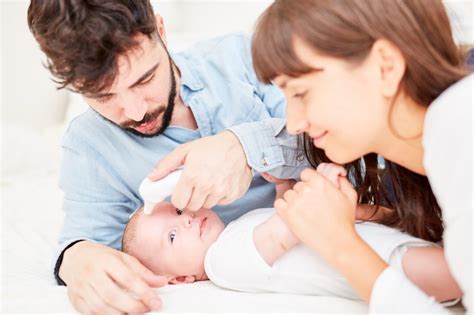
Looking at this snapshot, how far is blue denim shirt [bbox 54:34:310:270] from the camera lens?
1476 mm

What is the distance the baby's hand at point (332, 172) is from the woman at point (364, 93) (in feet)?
0.16

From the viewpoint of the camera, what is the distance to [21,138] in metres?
2.68

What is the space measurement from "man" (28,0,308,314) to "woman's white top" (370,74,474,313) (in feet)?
1.36

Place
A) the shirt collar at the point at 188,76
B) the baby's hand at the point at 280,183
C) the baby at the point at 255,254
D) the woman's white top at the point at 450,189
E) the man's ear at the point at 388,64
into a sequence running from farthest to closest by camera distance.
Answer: the shirt collar at the point at 188,76
the baby's hand at the point at 280,183
the baby at the point at 255,254
the man's ear at the point at 388,64
the woman's white top at the point at 450,189

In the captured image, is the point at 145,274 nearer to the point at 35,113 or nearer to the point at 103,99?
the point at 103,99

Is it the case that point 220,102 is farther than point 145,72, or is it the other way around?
point 220,102

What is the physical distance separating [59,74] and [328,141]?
542mm

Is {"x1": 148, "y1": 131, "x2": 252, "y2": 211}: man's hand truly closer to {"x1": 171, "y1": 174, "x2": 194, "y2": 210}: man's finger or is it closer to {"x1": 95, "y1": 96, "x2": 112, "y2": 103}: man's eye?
{"x1": 171, "y1": 174, "x2": 194, "y2": 210}: man's finger

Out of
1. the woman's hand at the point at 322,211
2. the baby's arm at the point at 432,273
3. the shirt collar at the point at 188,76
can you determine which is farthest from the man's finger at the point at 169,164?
the baby's arm at the point at 432,273

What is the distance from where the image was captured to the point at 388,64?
98cm

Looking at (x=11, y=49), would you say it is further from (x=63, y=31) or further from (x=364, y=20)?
(x=364, y=20)

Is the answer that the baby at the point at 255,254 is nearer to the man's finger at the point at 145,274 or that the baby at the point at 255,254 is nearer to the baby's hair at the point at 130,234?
the baby's hair at the point at 130,234

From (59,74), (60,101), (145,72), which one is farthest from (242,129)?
(60,101)

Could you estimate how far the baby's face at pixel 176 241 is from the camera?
1.33 metres
